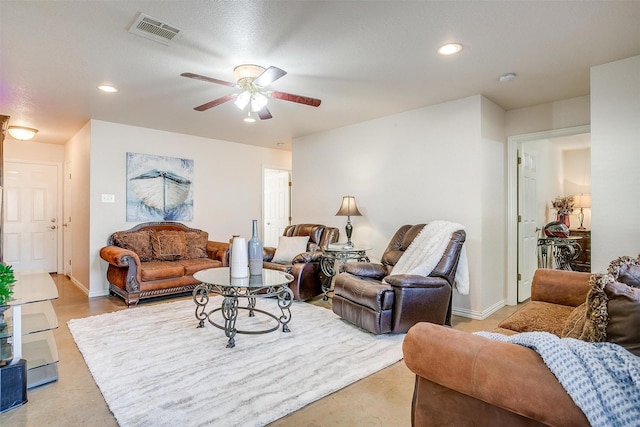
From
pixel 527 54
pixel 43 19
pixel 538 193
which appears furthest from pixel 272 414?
pixel 538 193

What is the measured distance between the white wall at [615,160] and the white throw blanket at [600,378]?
7.41ft

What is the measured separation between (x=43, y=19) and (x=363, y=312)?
3.20 metres

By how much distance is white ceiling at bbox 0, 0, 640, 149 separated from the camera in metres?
2.12

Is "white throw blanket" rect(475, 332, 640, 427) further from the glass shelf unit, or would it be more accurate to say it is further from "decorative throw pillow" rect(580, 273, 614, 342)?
the glass shelf unit

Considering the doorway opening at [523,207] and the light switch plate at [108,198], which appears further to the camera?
the light switch plate at [108,198]

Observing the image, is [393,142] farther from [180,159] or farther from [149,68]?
[180,159]

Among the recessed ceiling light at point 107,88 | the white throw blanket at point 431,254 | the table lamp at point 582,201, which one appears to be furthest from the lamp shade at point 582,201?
the recessed ceiling light at point 107,88

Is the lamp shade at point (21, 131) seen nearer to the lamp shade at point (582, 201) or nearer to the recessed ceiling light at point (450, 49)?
the recessed ceiling light at point (450, 49)

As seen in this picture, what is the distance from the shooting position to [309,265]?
4309 millimetres

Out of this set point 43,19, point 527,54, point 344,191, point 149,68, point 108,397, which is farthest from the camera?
point 344,191

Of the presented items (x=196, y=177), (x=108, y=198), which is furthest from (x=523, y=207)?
(x=108, y=198)

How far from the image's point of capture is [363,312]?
312 centimetres

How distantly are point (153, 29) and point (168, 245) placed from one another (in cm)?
322

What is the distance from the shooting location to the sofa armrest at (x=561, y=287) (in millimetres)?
2432
